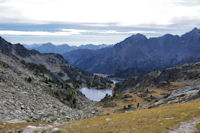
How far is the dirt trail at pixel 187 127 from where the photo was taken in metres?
29.2

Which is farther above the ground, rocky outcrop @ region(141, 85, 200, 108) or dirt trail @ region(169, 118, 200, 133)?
dirt trail @ region(169, 118, 200, 133)

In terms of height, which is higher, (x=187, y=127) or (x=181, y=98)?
(x=187, y=127)

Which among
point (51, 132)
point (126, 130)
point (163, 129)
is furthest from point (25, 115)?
point (163, 129)

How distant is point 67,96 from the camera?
404 ft

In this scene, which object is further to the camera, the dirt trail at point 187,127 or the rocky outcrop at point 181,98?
the rocky outcrop at point 181,98

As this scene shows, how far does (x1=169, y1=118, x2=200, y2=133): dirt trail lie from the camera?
2920 cm

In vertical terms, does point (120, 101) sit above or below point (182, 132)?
below

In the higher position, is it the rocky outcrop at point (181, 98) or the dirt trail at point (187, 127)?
the dirt trail at point (187, 127)

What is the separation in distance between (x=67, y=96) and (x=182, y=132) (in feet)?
327

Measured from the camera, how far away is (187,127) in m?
30.4

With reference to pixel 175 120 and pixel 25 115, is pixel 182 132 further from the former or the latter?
pixel 25 115

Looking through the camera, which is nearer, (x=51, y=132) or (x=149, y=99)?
(x=51, y=132)

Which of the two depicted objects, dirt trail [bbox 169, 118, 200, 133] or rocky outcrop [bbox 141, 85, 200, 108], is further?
rocky outcrop [bbox 141, 85, 200, 108]

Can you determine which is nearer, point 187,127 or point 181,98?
point 187,127
